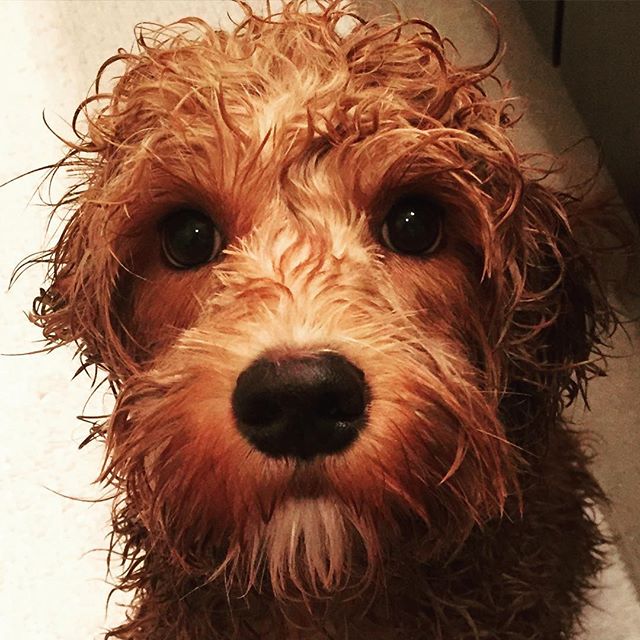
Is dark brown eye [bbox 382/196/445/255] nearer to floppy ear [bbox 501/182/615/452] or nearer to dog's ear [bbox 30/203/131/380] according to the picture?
floppy ear [bbox 501/182/615/452]

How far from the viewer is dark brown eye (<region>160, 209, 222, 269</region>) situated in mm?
1096

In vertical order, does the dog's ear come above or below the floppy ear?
above

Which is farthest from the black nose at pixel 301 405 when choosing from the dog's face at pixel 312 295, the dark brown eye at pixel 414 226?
the dark brown eye at pixel 414 226

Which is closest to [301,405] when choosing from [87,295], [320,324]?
[320,324]

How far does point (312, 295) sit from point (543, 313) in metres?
0.35

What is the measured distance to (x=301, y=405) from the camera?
0.88 meters

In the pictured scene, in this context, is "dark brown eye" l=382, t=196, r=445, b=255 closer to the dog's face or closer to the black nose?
the dog's face

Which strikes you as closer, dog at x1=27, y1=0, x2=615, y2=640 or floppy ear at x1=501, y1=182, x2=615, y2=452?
dog at x1=27, y1=0, x2=615, y2=640

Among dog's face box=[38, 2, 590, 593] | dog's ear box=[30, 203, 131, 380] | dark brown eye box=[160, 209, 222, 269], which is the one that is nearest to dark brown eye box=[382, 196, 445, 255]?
dog's face box=[38, 2, 590, 593]

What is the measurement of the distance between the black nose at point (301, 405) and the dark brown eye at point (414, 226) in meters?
0.24

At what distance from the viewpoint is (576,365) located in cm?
121

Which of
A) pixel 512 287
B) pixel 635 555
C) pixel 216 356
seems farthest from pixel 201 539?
pixel 635 555

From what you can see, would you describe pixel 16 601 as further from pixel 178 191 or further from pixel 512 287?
pixel 512 287

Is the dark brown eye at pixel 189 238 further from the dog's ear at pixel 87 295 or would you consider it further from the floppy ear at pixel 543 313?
the floppy ear at pixel 543 313
